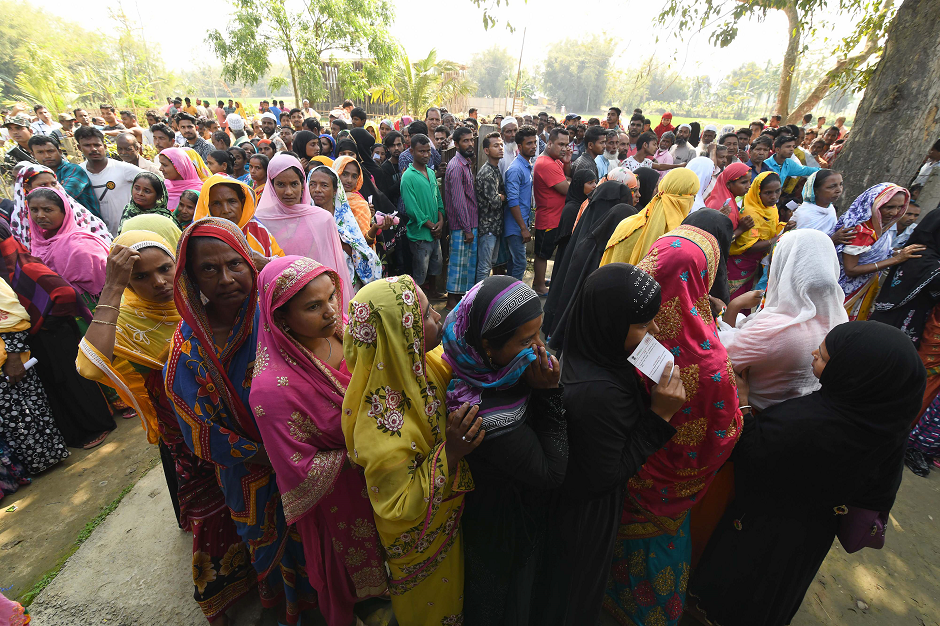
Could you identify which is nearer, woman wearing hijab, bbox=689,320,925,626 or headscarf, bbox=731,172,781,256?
woman wearing hijab, bbox=689,320,925,626

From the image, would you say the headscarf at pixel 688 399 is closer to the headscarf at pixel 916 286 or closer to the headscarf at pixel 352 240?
the headscarf at pixel 916 286

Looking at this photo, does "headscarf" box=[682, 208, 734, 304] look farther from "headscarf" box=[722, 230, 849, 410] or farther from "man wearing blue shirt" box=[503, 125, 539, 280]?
"man wearing blue shirt" box=[503, 125, 539, 280]

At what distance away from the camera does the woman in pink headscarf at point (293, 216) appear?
11.4 ft

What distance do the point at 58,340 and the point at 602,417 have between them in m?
4.16

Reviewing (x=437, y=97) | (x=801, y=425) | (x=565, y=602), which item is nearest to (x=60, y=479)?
(x=565, y=602)

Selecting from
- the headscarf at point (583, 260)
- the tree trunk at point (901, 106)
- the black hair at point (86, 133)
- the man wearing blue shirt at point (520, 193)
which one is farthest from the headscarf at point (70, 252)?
the tree trunk at point (901, 106)

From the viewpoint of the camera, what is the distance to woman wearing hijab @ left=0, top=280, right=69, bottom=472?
2871mm

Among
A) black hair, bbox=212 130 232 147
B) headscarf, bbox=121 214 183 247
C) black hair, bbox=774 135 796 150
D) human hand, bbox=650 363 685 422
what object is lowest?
human hand, bbox=650 363 685 422

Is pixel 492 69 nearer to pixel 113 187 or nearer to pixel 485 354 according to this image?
pixel 113 187

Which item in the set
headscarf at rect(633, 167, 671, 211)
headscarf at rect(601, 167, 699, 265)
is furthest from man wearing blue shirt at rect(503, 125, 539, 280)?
headscarf at rect(601, 167, 699, 265)

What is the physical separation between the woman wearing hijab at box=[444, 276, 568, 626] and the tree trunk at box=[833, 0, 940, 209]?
18.2 ft

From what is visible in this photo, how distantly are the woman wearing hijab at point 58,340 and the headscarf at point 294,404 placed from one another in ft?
8.69

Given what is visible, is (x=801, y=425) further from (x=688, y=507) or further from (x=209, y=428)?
(x=209, y=428)

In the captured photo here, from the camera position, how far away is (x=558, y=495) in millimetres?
1866
